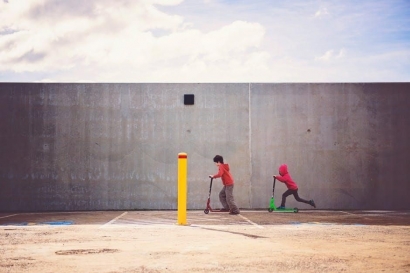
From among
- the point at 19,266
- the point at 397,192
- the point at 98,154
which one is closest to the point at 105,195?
the point at 98,154

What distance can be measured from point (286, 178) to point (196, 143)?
10.0 ft

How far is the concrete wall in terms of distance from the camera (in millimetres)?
18672

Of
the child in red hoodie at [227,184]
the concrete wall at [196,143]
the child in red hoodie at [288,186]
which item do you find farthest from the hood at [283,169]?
the child in red hoodie at [227,184]

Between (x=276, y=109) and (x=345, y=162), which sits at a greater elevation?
(x=276, y=109)

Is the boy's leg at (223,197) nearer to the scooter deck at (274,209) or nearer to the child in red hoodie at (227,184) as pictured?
the child in red hoodie at (227,184)

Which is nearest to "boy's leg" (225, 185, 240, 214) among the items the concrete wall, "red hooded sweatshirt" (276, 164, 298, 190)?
"red hooded sweatshirt" (276, 164, 298, 190)

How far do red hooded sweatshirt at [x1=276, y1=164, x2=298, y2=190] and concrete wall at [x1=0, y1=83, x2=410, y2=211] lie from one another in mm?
1187

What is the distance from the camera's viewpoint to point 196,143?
18.9m

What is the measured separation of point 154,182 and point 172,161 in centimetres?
84

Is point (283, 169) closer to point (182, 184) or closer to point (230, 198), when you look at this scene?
point (230, 198)

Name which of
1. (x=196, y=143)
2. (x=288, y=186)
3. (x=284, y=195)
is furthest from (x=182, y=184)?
(x=196, y=143)

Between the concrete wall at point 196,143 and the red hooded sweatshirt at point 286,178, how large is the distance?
1.19m

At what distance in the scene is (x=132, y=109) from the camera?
1895 cm

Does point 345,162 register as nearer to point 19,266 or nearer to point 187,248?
point 187,248
